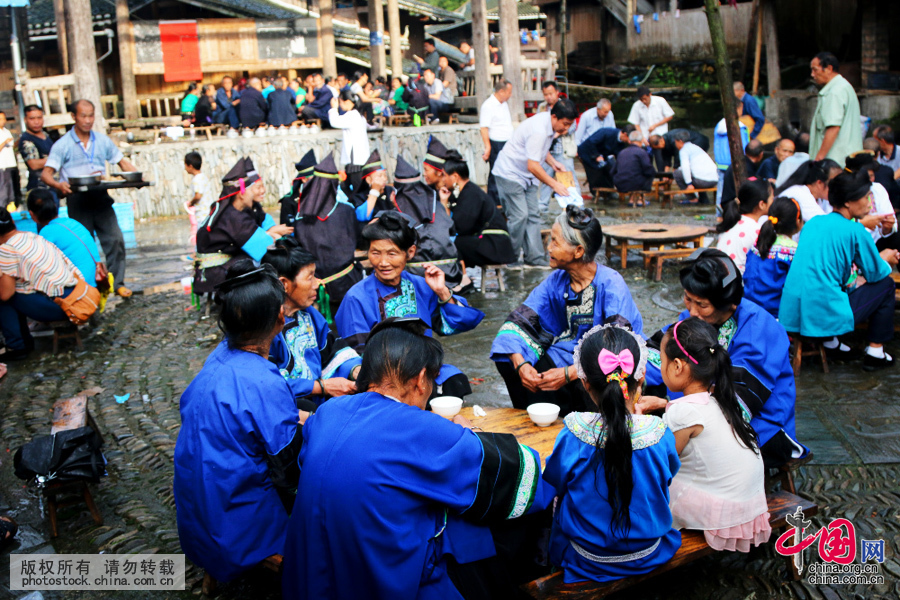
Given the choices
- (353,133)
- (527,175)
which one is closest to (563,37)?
(353,133)

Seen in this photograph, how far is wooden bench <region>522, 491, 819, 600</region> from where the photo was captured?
2723 mm

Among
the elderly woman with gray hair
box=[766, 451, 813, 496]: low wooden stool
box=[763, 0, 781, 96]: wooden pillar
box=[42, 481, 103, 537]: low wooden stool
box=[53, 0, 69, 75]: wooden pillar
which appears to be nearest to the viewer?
box=[766, 451, 813, 496]: low wooden stool

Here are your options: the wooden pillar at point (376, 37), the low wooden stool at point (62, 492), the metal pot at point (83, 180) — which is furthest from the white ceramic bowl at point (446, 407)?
the wooden pillar at point (376, 37)

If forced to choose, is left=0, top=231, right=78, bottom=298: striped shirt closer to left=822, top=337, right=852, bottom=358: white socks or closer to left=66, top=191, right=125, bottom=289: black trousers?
left=66, top=191, right=125, bottom=289: black trousers

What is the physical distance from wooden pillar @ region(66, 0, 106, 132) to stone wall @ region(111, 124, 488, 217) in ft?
4.49

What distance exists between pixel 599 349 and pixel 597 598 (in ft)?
2.96

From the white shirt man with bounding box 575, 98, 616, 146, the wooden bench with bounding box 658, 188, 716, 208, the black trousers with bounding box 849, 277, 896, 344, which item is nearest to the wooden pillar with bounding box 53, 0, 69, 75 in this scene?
the white shirt man with bounding box 575, 98, 616, 146

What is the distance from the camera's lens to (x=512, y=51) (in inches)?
553

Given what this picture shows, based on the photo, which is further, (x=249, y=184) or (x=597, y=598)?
(x=249, y=184)

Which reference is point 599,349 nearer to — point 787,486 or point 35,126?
point 787,486

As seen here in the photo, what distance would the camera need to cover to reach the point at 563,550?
2826 mm

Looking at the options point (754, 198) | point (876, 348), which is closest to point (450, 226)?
point (754, 198)

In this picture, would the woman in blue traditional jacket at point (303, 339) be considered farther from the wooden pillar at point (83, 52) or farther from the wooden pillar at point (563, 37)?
the wooden pillar at point (563, 37)

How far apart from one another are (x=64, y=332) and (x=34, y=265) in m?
0.73
